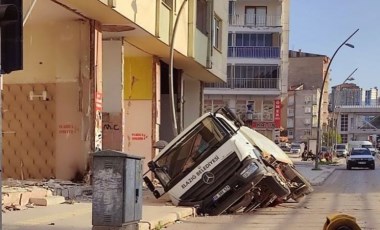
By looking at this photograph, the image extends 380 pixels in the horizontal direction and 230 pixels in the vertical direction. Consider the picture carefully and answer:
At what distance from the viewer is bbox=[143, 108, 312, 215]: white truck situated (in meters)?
13.3

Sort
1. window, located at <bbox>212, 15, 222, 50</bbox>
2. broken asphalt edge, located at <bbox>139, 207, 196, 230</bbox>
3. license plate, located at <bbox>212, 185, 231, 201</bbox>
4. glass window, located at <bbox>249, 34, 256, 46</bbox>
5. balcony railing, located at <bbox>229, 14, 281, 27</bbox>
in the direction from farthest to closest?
1. glass window, located at <bbox>249, 34, 256, 46</bbox>
2. balcony railing, located at <bbox>229, 14, 281, 27</bbox>
3. window, located at <bbox>212, 15, 222, 50</bbox>
4. license plate, located at <bbox>212, 185, 231, 201</bbox>
5. broken asphalt edge, located at <bbox>139, 207, 196, 230</bbox>

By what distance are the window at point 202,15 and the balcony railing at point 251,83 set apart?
3207cm

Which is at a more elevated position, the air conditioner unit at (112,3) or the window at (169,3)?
the window at (169,3)

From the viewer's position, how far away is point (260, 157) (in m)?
14.1

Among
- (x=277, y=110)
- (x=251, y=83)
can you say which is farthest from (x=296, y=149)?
(x=251, y=83)

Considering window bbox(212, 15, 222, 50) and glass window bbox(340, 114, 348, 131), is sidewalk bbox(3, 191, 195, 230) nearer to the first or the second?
window bbox(212, 15, 222, 50)

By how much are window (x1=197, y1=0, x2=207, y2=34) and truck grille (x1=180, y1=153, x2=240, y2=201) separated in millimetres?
12690

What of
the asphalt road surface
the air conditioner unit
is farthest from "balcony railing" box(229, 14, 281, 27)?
the air conditioner unit

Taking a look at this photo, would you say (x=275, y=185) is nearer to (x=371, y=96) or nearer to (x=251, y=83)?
(x=251, y=83)

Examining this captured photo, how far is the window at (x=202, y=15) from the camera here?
1004 inches

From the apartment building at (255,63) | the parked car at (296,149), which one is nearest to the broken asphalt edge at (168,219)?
the apartment building at (255,63)

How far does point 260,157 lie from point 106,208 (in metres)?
5.67

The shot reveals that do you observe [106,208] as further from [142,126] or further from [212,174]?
[142,126]

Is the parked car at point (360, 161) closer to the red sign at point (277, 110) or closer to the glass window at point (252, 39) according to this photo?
the red sign at point (277, 110)
